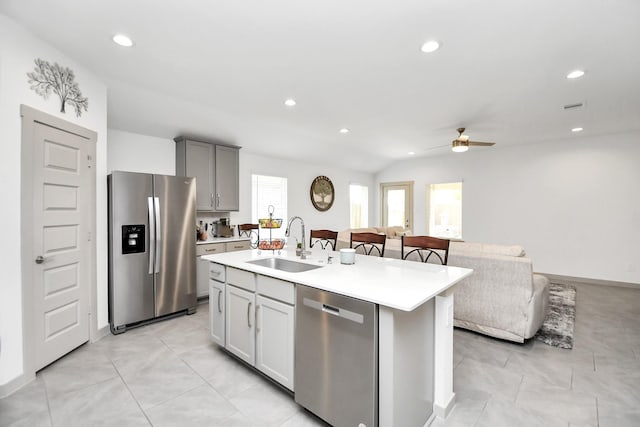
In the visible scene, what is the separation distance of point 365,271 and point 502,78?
252 cm

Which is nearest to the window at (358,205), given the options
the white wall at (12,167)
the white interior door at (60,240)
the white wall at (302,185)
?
the white wall at (302,185)

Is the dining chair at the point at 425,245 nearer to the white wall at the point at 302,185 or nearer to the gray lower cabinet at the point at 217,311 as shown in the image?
the gray lower cabinet at the point at 217,311

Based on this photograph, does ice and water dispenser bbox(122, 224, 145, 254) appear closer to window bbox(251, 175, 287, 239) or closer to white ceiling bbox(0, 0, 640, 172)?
white ceiling bbox(0, 0, 640, 172)

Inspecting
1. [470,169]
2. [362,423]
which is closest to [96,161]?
[362,423]

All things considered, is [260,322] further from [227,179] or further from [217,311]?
[227,179]

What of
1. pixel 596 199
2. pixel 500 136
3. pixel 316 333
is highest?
pixel 500 136

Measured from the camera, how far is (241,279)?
236cm

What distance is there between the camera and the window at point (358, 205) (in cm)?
789

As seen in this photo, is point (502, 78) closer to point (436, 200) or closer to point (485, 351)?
point (485, 351)

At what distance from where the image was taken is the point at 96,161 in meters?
2.94

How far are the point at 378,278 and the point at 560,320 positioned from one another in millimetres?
3074

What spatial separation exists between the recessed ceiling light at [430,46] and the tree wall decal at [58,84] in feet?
10.2

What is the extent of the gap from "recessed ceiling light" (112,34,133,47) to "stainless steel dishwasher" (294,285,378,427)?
7.71 feet

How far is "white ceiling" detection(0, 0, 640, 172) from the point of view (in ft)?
6.38
